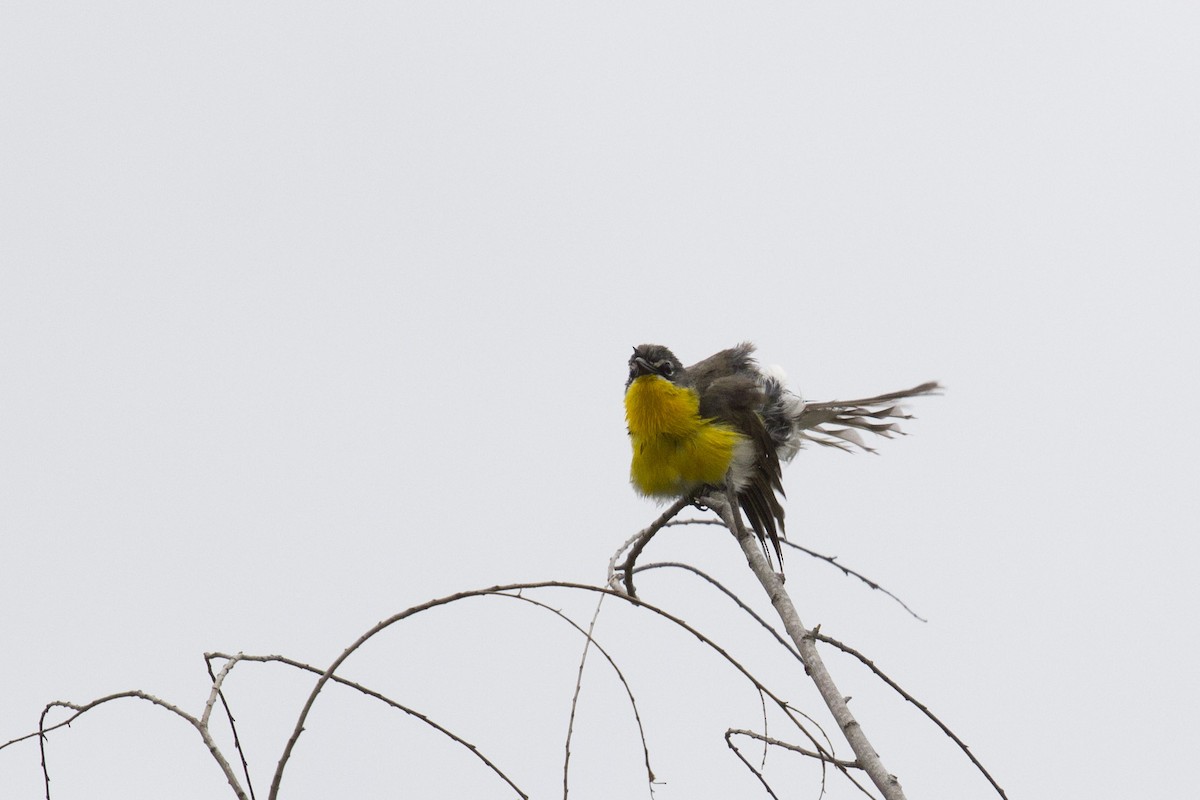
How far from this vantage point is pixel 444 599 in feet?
9.31

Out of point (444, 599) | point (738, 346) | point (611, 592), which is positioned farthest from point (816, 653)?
point (738, 346)

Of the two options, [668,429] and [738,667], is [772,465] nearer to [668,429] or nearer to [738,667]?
[668,429]

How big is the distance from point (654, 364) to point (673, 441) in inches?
24.3

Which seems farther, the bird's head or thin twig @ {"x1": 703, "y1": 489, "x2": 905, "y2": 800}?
the bird's head

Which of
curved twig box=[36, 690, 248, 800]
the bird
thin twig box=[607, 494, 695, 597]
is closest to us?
curved twig box=[36, 690, 248, 800]

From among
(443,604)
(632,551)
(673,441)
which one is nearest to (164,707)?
(443,604)

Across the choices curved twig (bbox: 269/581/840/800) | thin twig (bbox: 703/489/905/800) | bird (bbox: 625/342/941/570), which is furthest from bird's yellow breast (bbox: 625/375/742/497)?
curved twig (bbox: 269/581/840/800)

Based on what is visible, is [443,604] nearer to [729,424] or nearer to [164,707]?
[164,707]

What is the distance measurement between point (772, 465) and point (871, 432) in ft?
3.31

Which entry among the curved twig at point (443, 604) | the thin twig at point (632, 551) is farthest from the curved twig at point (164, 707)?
the thin twig at point (632, 551)

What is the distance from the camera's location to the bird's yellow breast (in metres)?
7.05

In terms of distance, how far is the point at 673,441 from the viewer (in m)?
7.15

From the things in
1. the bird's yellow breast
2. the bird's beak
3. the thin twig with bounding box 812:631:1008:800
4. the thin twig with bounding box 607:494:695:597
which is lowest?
the thin twig with bounding box 812:631:1008:800

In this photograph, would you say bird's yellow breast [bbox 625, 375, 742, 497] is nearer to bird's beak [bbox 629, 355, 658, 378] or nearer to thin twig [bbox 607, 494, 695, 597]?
bird's beak [bbox 629, 355, 658, 378]
